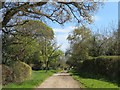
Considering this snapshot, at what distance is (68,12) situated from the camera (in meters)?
8.16

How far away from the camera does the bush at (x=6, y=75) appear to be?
32.5 ft

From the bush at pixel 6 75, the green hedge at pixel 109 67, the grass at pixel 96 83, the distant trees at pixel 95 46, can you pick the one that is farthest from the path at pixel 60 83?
the distant trees at pixel 95 46

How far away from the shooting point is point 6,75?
10203mm

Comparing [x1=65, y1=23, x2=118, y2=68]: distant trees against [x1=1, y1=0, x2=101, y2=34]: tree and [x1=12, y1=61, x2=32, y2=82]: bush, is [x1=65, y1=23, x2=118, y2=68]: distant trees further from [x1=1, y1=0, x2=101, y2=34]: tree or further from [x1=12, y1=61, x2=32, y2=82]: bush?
[x1=1, y1=0, x2=101, y2=34]: tree

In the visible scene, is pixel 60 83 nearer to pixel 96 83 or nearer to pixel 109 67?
pixel 96 83

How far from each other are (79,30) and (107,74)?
27.5 ft

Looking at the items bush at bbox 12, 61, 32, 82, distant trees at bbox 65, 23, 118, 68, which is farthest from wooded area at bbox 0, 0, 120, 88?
distant trees at bbox 65, 23, 118, 68

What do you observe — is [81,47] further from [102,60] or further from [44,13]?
[44,13]

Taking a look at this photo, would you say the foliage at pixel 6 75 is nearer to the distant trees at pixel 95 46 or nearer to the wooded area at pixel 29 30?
the wooded area at pixel 29 30

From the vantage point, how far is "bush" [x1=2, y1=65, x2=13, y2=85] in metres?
9.90

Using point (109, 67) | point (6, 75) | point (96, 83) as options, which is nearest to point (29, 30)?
point (6, 75)

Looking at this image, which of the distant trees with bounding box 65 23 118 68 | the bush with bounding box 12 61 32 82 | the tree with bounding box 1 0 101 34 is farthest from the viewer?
the distant trees with bounding box 65 23 118 68

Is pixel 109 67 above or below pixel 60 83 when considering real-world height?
above

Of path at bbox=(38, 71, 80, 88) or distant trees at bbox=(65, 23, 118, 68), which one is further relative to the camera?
distant trees at bbox=(65, 23, 118, 68)
